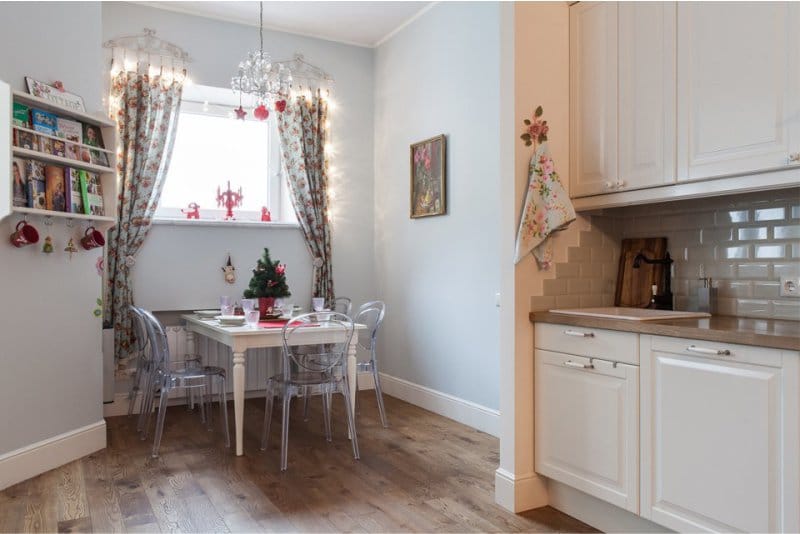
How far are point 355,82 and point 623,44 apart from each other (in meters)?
3.11

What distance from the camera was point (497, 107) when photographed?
3791 mm

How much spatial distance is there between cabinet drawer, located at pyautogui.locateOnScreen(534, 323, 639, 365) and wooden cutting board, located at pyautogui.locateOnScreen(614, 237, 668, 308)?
1.60ft

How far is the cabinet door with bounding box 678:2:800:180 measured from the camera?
196cm

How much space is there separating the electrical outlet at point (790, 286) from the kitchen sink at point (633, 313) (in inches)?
10.7

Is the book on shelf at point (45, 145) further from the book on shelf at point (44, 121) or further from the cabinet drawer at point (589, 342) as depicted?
the cabinet drawer at point (589, 342)

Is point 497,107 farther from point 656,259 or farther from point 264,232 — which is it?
point 264,232

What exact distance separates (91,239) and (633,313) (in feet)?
9.27

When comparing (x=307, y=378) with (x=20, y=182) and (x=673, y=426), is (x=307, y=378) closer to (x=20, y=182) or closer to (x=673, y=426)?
(x=20, y=182)

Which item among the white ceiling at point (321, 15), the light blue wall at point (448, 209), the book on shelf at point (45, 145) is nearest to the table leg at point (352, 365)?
the light blue wall at point (448, 209)

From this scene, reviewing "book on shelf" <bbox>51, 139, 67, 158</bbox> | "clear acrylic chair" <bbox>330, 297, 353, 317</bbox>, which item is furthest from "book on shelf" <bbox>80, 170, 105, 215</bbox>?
"clear acrylic chair" <bbox>330, 297, 353, 317</bbox>

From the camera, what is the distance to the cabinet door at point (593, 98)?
257 centimetres

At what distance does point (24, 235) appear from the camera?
9.91 ft

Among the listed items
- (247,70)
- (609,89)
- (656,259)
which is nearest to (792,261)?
(656,259)

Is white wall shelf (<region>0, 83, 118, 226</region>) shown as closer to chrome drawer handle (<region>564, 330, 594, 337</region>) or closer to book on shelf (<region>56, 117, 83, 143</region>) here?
book on shelf (<region>56, 117, 83, 143</region>)
